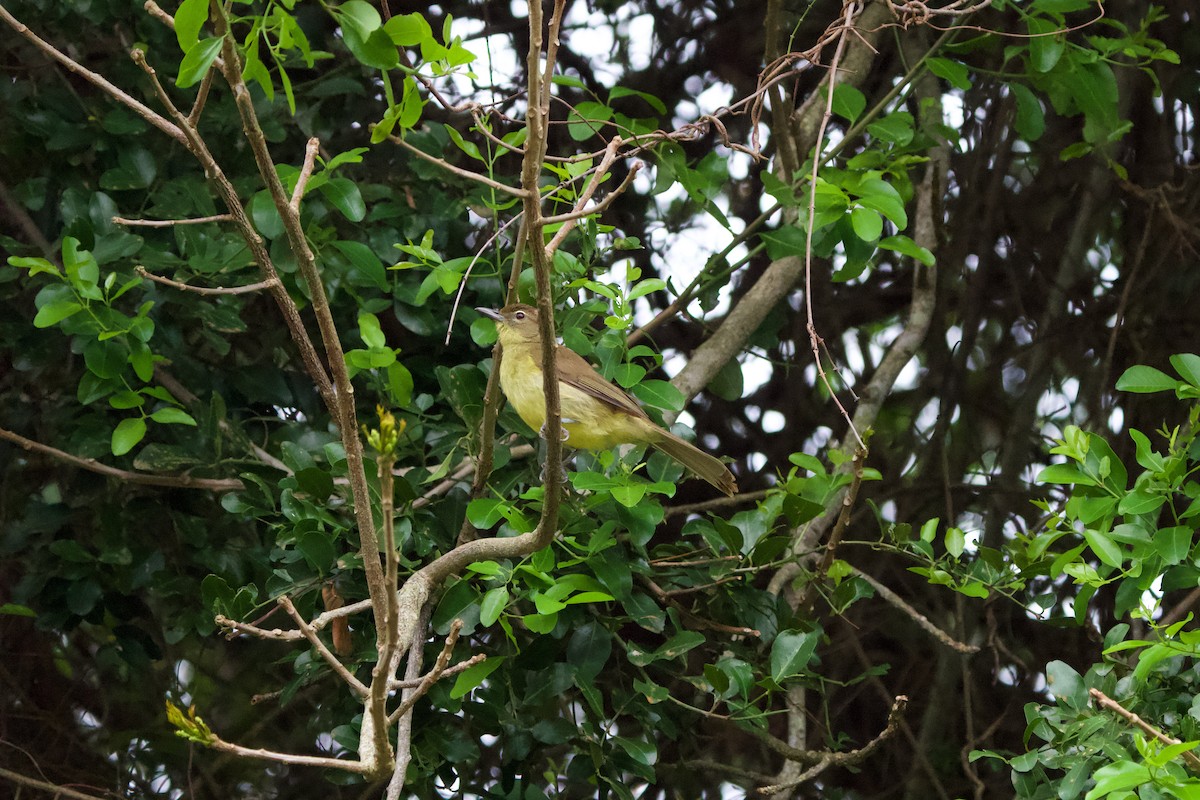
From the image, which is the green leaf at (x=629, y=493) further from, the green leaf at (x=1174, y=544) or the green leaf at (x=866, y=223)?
the green leaf at (x=1174, y=544)

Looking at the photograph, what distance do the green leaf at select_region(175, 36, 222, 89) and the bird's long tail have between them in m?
2.11

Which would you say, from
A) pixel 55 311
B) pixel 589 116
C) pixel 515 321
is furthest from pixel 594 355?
pixel 55 311

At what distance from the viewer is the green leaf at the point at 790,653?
343 cm

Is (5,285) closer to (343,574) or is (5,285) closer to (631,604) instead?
(343,574)

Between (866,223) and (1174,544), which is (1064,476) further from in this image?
(866,223)

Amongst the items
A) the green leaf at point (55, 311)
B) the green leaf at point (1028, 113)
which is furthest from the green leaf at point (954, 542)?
the green leaf at point (55, 311)

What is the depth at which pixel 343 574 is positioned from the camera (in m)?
3.54

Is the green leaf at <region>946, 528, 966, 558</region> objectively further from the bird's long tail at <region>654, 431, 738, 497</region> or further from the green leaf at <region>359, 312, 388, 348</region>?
the green leaf at <region>359, 312, 388, 348</region>

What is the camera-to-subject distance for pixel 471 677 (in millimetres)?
3367

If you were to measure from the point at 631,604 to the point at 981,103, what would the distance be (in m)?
3.10

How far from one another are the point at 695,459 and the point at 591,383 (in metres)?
0.52

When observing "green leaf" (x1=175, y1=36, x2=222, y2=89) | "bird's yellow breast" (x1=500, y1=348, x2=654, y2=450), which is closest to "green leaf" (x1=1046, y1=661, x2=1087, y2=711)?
"bird's yellow breast" (x1=500, y1=348, x2=654, y2=450)

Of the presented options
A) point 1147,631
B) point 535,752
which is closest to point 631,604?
point 535,752

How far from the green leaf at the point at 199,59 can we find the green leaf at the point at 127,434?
1685 millimetres
